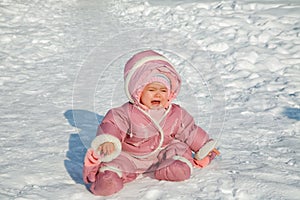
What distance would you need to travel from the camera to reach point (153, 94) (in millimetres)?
3602

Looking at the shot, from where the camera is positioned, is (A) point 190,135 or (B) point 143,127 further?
(A) point 190,135

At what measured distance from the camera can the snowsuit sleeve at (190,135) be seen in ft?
12.3

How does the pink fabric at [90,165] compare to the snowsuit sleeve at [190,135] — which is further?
the snowsuit sleeve at [190,135]

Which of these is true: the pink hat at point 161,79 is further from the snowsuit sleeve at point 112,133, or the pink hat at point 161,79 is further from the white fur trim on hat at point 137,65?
the snowsuit sleeve at point 112,133

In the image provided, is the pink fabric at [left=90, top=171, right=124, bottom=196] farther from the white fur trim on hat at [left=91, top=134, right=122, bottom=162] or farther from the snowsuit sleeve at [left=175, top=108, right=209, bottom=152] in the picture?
the snowsuit sleeve at [left=175, top=108, right=209, bottom=152]

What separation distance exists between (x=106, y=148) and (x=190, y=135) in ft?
2.08

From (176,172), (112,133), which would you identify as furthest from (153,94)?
(176,172)

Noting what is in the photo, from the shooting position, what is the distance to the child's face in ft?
11.8

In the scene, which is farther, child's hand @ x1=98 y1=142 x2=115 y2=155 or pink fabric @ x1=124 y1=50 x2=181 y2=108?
pink fabric @ x1=124 y1=50 x2=181 y2=108

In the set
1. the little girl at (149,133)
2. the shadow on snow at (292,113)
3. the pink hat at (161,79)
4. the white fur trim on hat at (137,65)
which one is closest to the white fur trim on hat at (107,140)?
the little girl at (149,133)

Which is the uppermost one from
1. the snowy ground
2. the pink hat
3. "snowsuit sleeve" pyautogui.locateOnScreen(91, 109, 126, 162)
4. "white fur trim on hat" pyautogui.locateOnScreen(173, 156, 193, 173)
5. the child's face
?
the pink hat

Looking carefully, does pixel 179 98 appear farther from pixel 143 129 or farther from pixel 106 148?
pixel 106 148

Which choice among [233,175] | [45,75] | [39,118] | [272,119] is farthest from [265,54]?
[233,175]

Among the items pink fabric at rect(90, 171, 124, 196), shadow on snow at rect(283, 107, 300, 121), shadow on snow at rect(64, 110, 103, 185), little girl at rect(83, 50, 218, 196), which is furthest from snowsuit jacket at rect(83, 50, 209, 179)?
shadow on snow at rect(283, 107, 300, 121)
